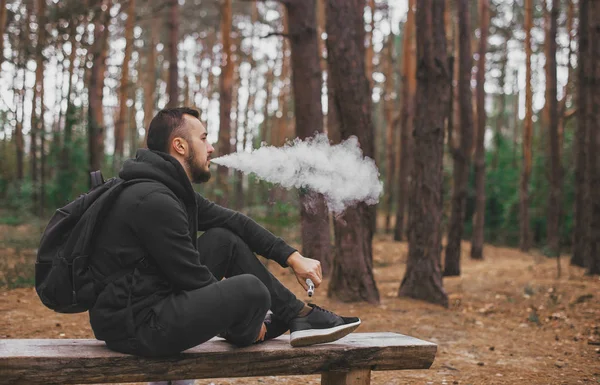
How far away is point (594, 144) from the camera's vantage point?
36.1ft

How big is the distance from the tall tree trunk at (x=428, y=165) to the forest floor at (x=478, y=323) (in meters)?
0.39

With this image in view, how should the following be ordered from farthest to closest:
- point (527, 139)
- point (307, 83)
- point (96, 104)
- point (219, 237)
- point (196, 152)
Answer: point (527, 139) → point (96, 104) → point (307, 83) → point (219, 237) → point (196, 152)

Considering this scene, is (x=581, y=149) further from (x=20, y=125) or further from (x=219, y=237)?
(x=20, y=125)

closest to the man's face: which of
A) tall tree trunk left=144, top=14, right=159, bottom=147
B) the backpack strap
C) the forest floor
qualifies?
the backpack strap

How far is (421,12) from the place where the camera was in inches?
350

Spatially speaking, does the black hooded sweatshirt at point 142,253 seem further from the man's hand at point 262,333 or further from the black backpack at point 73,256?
the man's hand at point 262,333

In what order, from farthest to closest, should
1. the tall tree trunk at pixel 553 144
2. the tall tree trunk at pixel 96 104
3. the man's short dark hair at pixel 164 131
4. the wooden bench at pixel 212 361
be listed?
the tall tree trunk at pixel 553 144, the tall tree trunk at pixel 96 104, the man's short dark hair at pixel 164 131, the wooden bench at pixel 212 361

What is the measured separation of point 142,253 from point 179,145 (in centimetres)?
64

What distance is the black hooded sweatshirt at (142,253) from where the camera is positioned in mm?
2865

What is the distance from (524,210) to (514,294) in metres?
9.01

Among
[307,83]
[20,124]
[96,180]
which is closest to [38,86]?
[20,124]

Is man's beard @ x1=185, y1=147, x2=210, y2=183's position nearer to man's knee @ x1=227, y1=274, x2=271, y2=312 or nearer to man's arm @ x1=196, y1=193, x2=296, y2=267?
man's arm @ x1=196, y1=193, x2=296, y2=267

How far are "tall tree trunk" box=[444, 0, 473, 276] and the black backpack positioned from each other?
32.3 ft

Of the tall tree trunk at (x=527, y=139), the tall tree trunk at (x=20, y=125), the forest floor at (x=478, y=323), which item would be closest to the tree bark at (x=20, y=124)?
the tall tree trunk at (x=20, y=125)
